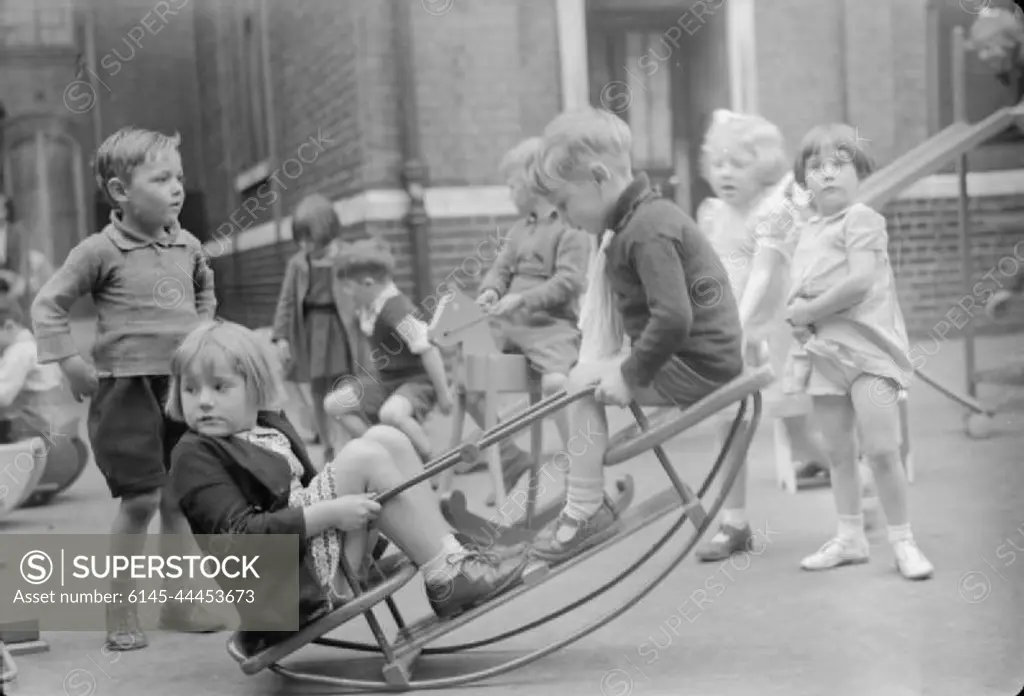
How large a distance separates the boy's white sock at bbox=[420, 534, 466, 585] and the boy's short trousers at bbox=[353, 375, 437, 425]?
8.2 inches

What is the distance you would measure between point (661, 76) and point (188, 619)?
3.29ft

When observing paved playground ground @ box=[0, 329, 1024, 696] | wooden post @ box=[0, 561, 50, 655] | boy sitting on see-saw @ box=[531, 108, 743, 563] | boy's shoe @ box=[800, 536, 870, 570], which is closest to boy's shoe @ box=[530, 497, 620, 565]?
boy sitting on see-saw @ box=[531, 108, 743, 563]

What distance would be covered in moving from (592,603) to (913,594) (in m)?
0.46

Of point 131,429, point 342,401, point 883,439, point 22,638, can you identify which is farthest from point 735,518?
point 22,638

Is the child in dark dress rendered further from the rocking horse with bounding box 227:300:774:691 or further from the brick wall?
Answer: the brick wall

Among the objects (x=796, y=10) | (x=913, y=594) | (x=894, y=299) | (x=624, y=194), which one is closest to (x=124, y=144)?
(x=624, y=194)

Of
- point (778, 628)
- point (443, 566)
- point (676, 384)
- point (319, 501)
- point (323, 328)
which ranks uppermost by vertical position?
point (323, 328)

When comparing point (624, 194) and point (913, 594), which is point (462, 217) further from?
point (913, 594)

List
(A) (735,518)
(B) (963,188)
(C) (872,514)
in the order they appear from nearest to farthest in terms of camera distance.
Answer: (B) (963,188) → (C) (872,514) → (A) (735,518)

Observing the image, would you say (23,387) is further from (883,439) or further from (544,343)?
(883,439)

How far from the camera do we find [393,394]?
2.04 m

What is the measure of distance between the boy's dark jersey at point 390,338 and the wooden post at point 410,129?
108 mm

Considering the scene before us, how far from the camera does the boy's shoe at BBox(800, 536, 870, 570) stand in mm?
2109

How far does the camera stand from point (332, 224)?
193 cm
